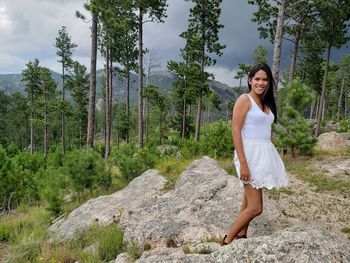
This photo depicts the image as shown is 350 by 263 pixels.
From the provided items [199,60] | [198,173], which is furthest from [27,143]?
[198,173]

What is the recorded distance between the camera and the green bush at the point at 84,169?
32.4 feet

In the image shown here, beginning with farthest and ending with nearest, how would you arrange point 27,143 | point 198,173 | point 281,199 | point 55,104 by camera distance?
point 27,143 < point 55,104 < point 198,173 < point 281,199

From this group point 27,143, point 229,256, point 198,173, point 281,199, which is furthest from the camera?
point 27,143

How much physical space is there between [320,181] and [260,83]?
618cm

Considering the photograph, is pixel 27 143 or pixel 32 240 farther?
pixel 27 143

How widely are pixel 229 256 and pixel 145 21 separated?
57.4ft

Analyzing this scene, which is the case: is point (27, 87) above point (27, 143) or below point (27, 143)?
above

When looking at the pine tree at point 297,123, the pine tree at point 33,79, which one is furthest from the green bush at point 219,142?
the pine tree at point 33,79

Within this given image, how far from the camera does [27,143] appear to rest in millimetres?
68188

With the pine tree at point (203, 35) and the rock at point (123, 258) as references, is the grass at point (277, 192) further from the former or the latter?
the pine tree at point (203, 35)

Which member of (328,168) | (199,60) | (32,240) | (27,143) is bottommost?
(27,143)

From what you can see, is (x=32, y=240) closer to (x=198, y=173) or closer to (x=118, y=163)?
(x=198, y=173)

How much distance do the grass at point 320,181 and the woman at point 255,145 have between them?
4980mm

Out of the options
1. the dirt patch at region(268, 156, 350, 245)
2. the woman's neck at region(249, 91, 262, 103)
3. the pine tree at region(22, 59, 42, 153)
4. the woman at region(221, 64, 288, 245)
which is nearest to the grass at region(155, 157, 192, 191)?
the dirt patch at region(268, 156, 350, 245)
